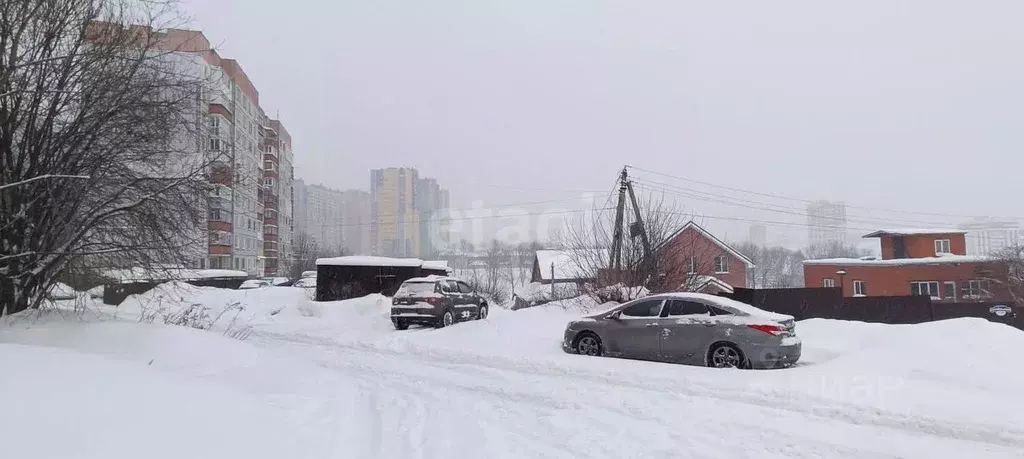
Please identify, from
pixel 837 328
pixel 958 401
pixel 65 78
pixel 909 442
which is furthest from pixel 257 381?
pixel 837 328

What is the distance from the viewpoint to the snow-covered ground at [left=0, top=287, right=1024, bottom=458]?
472cm

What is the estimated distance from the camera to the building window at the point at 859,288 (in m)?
39.8

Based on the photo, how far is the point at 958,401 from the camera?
7.40 meters

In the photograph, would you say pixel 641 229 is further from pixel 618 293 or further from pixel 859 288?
pixel 859 288

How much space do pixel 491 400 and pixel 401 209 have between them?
5283cm

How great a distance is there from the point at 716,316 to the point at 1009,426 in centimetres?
472

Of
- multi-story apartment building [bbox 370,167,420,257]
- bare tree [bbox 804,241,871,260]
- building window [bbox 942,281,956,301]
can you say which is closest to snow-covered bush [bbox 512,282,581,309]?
multi-story apartment building [bbox 370,167,420,257]

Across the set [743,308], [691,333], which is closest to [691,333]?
[691,333]

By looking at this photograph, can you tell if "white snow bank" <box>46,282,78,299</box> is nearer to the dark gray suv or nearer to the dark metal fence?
the dark gray suv

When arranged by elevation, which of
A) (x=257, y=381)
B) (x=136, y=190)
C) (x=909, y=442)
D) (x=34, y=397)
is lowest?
(x=909, y=442)

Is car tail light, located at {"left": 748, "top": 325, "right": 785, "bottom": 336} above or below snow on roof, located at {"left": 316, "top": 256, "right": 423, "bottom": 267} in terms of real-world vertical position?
below

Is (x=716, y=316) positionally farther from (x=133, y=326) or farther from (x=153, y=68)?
(x=153, y=68)

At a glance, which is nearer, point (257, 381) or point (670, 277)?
point (257, 381)

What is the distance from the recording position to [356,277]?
84.9 feet
